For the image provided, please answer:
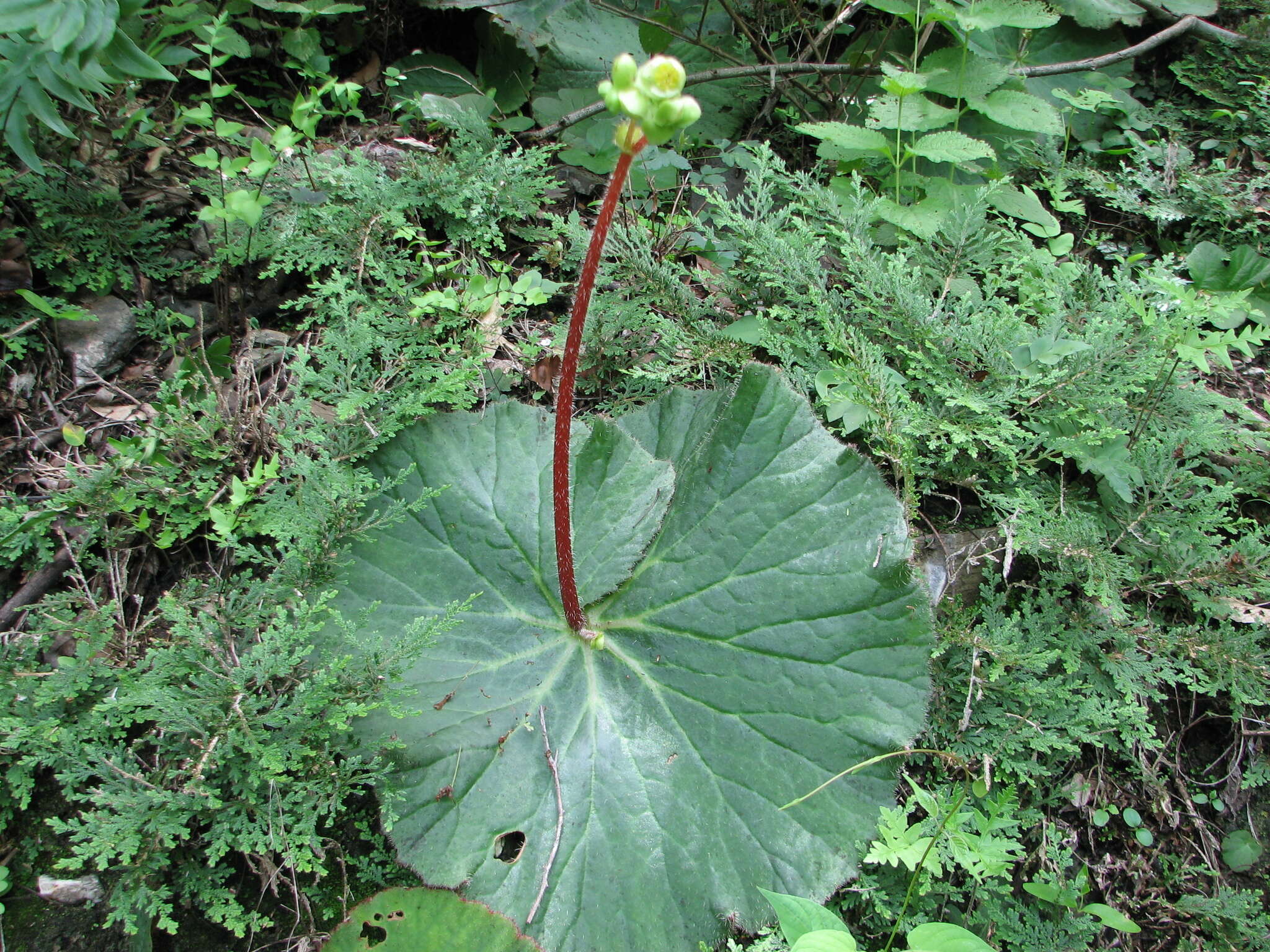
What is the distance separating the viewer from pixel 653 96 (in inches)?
46.4

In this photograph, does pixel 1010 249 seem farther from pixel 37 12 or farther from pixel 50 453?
pixel 50 453

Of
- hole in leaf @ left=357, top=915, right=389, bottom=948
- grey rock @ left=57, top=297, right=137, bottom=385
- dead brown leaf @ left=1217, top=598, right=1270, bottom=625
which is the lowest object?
hole in leaf @ left=357, top=915, right=389, bottom=948

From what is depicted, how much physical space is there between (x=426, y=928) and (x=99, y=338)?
6.43ft

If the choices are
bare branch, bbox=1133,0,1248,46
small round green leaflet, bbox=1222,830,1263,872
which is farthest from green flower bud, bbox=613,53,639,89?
bare branch, bbox=1133,0,1248,46

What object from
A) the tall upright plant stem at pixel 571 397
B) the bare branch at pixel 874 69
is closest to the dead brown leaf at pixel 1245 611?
the tall upright plant stem at pixel 571 397

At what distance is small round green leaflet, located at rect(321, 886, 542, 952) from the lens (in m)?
1.65

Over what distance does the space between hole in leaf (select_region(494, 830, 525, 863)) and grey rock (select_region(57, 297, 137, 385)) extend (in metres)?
1.81

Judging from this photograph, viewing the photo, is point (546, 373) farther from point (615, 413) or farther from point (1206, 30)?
point (1206, 30)

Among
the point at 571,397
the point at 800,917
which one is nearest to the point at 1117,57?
the point at 571,397

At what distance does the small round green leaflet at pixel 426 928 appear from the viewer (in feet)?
5.40

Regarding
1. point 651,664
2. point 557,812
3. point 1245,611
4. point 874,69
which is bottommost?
point 557,812

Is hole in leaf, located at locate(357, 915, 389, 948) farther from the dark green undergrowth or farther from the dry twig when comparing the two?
the dry twig

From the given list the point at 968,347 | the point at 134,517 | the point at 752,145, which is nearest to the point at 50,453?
the point at 134,517

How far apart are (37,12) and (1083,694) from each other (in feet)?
10.1
